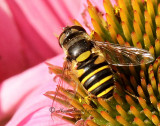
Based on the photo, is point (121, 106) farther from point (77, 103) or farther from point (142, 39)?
point (142, 39)

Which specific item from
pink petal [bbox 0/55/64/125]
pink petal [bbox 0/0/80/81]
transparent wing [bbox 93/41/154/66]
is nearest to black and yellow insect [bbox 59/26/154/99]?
transparent wing [bbox 93/41/154/66]

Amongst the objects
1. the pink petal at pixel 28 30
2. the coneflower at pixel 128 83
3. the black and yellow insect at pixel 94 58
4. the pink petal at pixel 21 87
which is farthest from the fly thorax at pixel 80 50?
the pink petal at pixel 28 30

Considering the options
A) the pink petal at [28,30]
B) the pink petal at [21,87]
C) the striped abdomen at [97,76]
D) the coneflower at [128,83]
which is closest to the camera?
the striped abdomen at [97,76]

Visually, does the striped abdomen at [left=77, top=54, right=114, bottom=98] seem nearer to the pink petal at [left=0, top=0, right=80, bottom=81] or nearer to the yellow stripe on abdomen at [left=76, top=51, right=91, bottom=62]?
the yellow stripe on abdomen at [left=76, top=51, right=91, bottom=62]

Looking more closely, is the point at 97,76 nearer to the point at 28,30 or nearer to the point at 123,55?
the point at 123,55

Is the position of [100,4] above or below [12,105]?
above

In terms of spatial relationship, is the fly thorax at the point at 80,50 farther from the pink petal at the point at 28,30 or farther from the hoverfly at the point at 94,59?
the pink petal at the point at 28,30

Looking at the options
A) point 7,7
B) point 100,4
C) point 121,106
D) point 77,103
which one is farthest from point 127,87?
point 7,7
